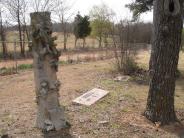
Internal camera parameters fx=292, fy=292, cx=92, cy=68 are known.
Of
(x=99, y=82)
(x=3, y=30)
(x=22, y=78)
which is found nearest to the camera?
(x=99, y=82)

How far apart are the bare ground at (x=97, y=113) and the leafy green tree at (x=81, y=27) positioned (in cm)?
2826

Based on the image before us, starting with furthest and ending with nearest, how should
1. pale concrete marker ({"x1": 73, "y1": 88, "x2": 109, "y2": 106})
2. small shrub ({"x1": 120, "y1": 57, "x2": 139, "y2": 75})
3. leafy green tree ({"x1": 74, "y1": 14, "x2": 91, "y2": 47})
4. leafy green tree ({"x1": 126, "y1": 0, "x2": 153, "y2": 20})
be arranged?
leafy green tree ({"x1": 74, "y1": 14, "x2": 91, "y2": 47}), leafy green tree ({"x1": 126, "y1": 0, "x2": 153, "y2": 20}), small shrub ({"x1": 120, "y1": 57, "x2": 139, "y2": 75}), pale concrete marker ({"x1": 73, "y1": 88, "x2": 109, "y2": 106})

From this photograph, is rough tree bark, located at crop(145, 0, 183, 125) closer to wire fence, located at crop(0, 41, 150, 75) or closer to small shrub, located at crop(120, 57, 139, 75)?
wire fence, located at crop(0, 41, 150, 75)

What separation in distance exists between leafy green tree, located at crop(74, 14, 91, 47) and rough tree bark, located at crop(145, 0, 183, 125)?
31.6m

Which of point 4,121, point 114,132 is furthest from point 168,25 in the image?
point 4,121

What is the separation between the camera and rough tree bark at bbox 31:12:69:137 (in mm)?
4777

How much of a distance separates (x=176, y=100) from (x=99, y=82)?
250 cm

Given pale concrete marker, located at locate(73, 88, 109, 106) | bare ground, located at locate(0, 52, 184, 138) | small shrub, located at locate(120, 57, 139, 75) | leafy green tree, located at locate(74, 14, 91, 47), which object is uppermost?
leafy green tree, located at locate(74, 14, 91, 47)

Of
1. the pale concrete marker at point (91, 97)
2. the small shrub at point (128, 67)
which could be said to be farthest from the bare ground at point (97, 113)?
the small shrub at point (128, 67)

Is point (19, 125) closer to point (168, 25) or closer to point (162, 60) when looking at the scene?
point (162, 60)

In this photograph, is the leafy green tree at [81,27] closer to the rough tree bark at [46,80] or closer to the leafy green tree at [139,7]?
the leafy green tree at [139,7]

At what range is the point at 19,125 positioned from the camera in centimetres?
510

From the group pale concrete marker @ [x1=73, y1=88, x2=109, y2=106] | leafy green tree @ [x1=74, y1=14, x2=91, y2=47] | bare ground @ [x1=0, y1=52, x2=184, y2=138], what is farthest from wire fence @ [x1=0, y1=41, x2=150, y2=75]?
leafy green tree @ [x1=74, y1=14, x2=91, y2=47]

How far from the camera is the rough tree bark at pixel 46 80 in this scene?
4.78m
